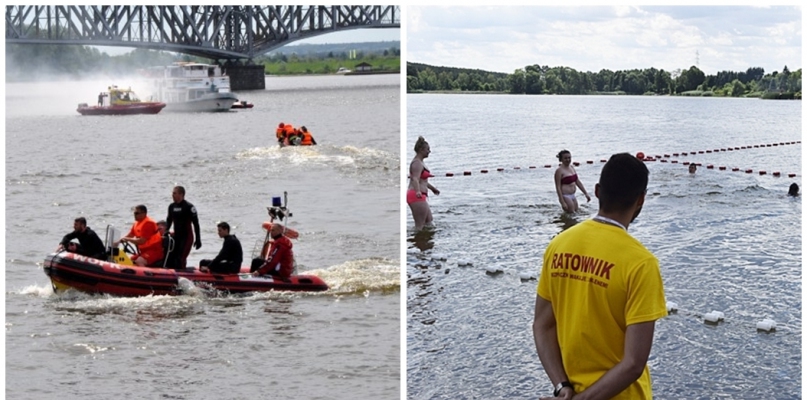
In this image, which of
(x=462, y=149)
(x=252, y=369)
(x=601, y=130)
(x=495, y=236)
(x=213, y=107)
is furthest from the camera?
(x=601, y=130)

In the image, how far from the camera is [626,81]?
9648mm

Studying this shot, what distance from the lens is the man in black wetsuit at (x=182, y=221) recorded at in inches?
215

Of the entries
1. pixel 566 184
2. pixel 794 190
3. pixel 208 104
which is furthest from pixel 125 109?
pixel 794 190

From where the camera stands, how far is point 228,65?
4.95 meters

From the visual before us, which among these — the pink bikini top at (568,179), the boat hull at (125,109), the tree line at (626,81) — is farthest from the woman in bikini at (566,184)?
the boat hull at (125,109)

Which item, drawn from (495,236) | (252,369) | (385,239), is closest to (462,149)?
(495,236)

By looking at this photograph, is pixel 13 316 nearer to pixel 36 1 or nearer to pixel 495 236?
pixel 36 1

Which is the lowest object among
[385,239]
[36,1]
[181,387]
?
[181,387]

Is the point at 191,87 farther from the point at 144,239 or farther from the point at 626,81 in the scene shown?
the point at 626,81

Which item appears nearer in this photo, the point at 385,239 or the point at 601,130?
the point at 385,239

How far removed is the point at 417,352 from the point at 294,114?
1647mm

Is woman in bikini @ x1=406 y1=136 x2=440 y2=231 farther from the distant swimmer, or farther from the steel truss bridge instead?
the distant swimmer

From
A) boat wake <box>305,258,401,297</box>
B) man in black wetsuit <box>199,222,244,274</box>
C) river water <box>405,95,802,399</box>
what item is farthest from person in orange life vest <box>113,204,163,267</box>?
river water <box>405,95,802,399</box>

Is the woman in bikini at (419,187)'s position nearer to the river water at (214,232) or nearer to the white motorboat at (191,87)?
the river water at (214,232)
